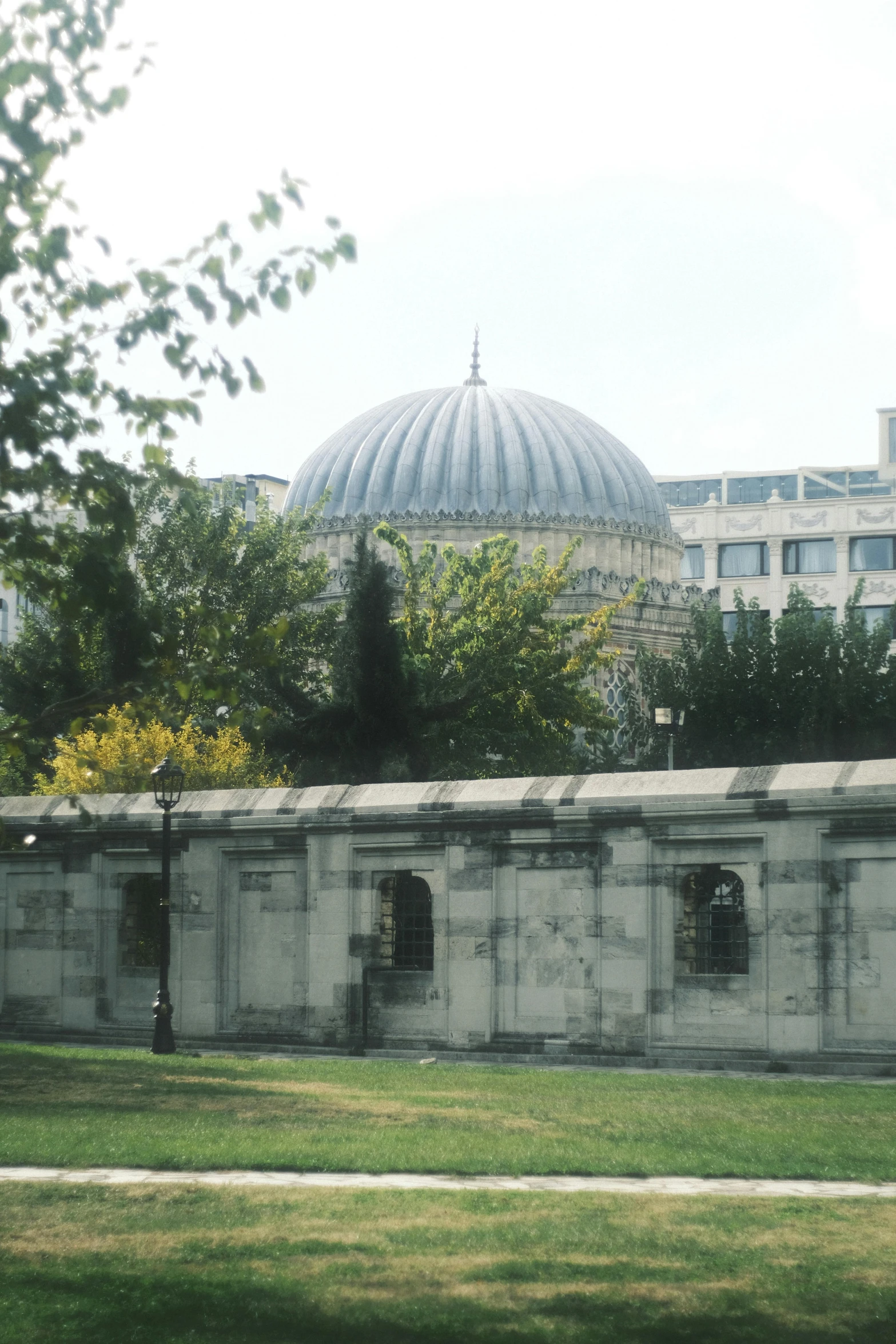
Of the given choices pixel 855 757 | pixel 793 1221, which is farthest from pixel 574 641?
pixel 793 1221

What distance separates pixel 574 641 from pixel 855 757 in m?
15.7

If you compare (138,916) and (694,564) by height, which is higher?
(694,564)

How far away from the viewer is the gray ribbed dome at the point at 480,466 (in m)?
75.1

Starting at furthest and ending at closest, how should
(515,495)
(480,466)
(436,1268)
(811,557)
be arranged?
1. (811,557)
2. (480,466)
3. (515,495)
4. (436,1268)

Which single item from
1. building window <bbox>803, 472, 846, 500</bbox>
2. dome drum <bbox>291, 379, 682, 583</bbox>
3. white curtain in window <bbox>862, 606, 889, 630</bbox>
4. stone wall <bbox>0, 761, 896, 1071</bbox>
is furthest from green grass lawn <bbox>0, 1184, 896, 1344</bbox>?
building window <bbox>803, 472, 846, 500</bbox>

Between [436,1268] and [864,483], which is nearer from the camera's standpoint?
[436,1268]

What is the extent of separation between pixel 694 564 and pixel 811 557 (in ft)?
25.5

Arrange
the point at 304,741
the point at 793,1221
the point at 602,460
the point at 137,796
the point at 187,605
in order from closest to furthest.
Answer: the point at 793,1221, the point at 137,796, the point at 304,741, the point at 187,605, the point at 602,460

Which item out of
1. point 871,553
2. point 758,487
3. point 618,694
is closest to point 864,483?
point 758,487

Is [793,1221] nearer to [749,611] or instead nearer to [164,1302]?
[164,1302]

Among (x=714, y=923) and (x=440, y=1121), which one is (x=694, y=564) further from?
(x=440, y=1121)

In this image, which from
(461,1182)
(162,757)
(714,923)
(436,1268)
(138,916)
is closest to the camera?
(436,1268)

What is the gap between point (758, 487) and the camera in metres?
130

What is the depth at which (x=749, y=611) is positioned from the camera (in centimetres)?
6028
